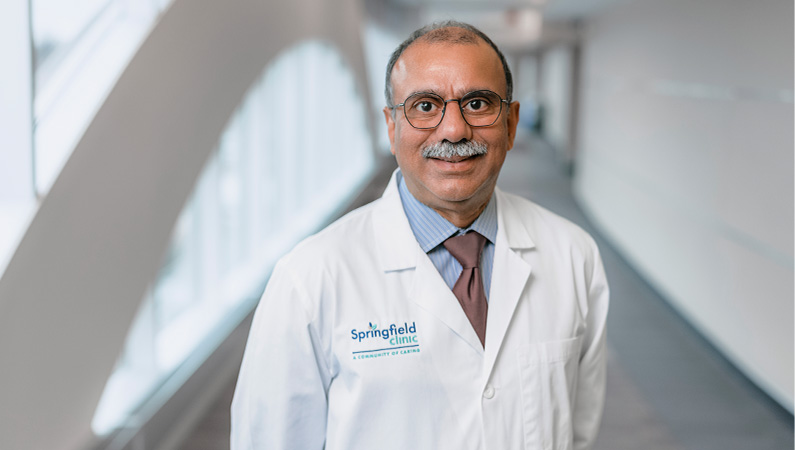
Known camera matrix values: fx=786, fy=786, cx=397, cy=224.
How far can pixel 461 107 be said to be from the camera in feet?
6.08

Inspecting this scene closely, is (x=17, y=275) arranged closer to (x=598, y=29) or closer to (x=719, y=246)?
(x=719, y=246)

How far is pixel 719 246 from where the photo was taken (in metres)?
6.77

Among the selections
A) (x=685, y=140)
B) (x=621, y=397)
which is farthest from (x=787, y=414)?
(x=685, y=140)

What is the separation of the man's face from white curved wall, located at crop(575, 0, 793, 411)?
163 inches

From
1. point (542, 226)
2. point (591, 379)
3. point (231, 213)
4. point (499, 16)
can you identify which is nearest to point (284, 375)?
point (542, 226)

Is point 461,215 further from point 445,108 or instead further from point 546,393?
point 546,393

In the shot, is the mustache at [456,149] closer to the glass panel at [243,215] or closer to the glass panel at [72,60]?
the glass panel at [72,60]

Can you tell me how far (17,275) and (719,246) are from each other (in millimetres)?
5576

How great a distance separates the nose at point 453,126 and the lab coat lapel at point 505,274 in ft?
1.21

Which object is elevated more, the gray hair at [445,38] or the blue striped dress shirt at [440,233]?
the gray hair at [445,38]

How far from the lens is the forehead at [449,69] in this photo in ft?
6.07

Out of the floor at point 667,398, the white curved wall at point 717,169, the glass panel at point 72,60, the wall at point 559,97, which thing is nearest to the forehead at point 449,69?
the glass panel at point 72,60

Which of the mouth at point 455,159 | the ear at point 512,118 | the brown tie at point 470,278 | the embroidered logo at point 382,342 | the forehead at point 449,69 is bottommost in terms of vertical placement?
the embroidered logo at point 382,342

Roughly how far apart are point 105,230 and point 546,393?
9.48 ft
